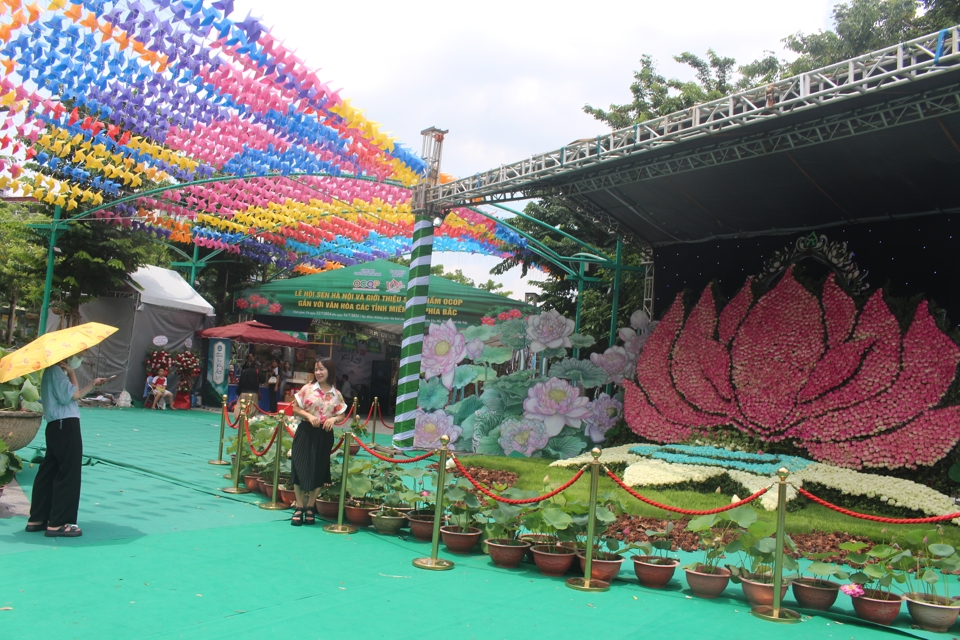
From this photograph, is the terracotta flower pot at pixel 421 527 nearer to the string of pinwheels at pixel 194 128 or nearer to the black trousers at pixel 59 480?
the black trousers at pixel 59 480

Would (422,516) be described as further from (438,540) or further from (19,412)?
(19,412)

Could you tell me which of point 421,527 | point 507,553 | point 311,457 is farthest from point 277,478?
point 507,553

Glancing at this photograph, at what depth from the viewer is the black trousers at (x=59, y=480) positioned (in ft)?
18.5

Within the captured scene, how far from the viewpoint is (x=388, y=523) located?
6605 mm

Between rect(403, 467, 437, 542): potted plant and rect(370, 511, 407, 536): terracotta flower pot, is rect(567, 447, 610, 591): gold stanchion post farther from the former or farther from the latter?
rect(370, 511, 407, 536): terracotta flower pot

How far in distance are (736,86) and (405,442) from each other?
1531 centimetres

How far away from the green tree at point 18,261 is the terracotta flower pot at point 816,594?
58.1ft

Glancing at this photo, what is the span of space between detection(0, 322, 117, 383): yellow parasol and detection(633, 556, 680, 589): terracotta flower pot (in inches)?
163

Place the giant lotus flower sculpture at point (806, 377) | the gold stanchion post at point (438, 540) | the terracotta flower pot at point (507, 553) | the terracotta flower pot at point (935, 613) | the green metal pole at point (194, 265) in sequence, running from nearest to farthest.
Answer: the terracotta flower pot at point (935, 613)
the gold stanchion post at point (438, 540)
the terracotta flower pot at point (507, 553)
the giant lotus flower sculpture at point (806, 377)
the green metal pole at point (194, 265)

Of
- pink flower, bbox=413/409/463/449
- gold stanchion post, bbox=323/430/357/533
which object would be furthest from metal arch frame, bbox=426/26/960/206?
gold stanchion post, bbox=323/430/357/533

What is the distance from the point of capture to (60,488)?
5645 mm

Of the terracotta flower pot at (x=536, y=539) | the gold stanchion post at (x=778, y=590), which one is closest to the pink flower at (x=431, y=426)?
the terracotta flower pot at (x=536, y=539)

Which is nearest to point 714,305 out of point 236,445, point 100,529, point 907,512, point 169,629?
point 907,512

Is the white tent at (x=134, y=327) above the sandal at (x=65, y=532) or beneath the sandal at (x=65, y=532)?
above
